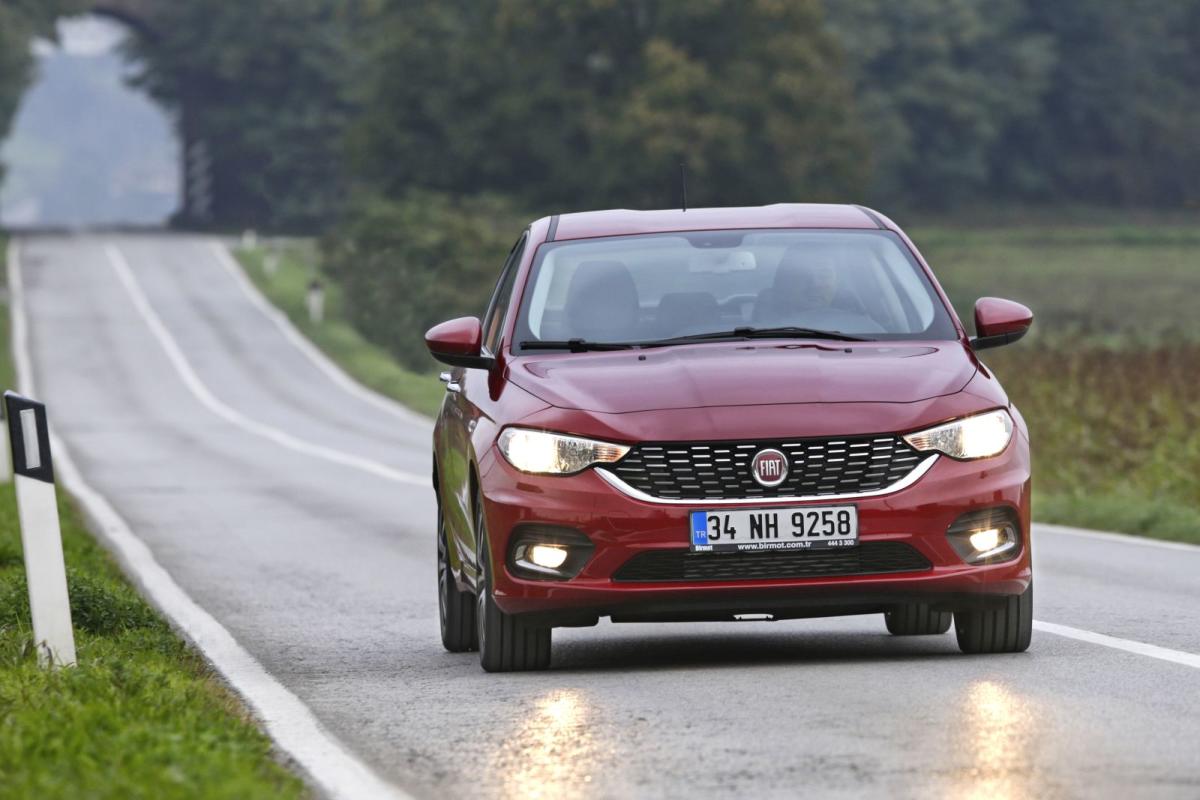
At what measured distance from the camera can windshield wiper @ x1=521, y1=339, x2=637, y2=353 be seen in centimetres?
967

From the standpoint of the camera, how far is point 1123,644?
966 cm

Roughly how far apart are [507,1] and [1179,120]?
44.6 metres

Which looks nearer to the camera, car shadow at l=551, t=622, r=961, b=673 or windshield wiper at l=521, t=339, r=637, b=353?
car shadow at l=551, t=622, r=961, b=673

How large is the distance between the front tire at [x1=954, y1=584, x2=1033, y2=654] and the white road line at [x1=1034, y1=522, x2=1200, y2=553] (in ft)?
24.0

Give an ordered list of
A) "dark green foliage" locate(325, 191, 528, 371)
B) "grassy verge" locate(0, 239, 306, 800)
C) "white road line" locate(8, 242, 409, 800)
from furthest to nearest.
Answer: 1. "dark green foliage" locate(325, 191, 528, 371)
2. "white road line" locate(8, 242, 409, 800)
3. "grassy verge" locate(0, 239, 306, 800)

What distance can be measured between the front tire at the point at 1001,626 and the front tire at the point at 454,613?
2068 millimetres

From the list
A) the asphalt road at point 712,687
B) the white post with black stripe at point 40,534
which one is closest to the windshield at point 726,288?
the asphalt road at point 712,687

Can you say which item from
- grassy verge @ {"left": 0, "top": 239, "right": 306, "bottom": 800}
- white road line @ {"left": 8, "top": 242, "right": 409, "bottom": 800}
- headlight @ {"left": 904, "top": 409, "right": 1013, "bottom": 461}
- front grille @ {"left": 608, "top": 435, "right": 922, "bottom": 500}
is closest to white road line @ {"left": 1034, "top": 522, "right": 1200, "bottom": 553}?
white road line @ {"left": 8, "top": 242, "right": 409, "bottom": 800}

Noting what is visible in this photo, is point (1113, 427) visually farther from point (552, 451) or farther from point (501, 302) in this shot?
point (552, 451)

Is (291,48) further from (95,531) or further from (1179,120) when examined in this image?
(95,531)

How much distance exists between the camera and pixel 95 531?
1955 centimetres

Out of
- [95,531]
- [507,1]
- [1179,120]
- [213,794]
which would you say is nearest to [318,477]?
[95,531]

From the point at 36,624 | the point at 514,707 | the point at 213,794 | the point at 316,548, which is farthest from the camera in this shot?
the point at 316,548

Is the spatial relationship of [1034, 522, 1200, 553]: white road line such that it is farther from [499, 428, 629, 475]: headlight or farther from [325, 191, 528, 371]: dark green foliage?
[325, 191, 528, 371]: dark green foliage
